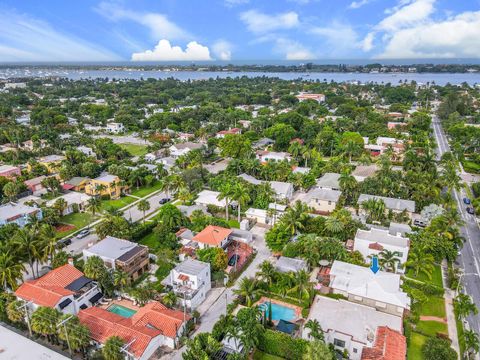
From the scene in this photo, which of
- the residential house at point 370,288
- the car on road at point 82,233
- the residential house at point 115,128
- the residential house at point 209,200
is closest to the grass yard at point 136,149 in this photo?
the residential house at point 115,128

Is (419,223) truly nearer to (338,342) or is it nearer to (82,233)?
(338,342)

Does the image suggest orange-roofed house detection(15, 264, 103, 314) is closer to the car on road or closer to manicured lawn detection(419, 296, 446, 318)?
the car on road

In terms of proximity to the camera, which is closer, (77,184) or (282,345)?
(282,345)

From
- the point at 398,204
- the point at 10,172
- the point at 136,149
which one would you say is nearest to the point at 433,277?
the point at 398,204

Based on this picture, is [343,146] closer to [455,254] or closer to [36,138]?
[455,254]

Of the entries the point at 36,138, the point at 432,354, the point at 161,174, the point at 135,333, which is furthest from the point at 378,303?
the point at 36,138

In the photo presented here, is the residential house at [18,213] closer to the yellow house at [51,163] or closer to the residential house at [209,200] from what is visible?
the yellow house at [51,163]
